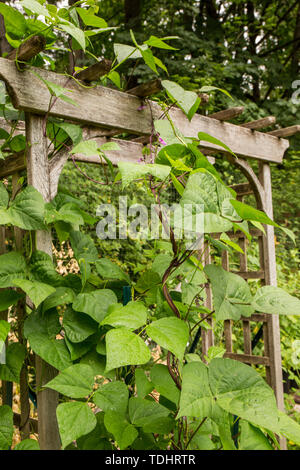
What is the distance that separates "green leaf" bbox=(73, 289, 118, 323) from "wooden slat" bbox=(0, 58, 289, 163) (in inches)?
23.8

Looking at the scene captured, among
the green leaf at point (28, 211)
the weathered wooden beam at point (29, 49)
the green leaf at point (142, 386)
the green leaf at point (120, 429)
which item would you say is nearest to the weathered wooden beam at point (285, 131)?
the weathered wooden beam at point (29, 49)

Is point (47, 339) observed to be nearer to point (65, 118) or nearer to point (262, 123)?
point (65, 118)

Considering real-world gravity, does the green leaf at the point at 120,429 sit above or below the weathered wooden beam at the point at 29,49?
below

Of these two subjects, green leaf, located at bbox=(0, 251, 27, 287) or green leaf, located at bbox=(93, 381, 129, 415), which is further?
green leaf, located at bbox=(0, 251, 27, 287)

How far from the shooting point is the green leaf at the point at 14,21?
1.17 m

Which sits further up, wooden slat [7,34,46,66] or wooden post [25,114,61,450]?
wooden slat [7,34,46,66]

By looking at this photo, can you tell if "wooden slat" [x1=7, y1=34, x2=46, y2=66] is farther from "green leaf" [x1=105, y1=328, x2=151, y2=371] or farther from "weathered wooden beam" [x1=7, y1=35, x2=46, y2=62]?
"green leaf" [x1=105, y1=328, x2=151, y2=371]

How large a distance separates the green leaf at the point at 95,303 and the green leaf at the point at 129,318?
16 centimetres

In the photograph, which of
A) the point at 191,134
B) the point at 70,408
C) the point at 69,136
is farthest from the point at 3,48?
the point at 70,408

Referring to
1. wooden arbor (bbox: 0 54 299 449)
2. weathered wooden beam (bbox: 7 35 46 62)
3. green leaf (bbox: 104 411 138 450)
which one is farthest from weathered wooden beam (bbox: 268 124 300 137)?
green leaf (bbox: 104 411 138 450)

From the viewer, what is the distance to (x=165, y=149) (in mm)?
1133

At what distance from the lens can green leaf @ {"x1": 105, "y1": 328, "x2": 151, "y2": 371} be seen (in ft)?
2.68

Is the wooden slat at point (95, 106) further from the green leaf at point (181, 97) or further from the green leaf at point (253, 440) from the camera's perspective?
the green leaf at point (253, 440)

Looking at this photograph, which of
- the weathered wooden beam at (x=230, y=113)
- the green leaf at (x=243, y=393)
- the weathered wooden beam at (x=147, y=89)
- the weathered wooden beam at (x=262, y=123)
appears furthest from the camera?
the weathered wooden beam at (x=262, y=123)
